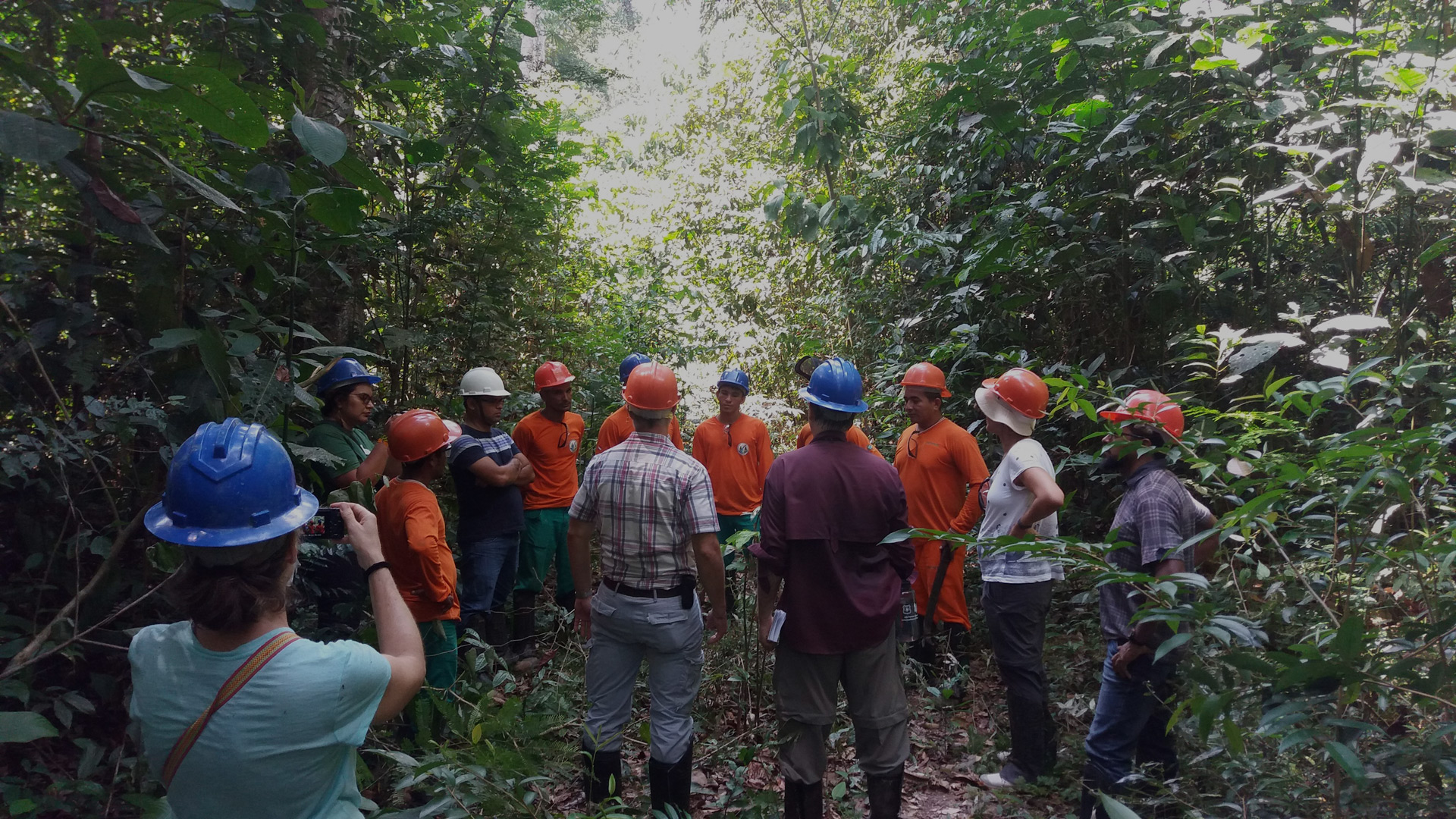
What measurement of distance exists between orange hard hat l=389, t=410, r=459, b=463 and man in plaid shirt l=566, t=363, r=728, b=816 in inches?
29.3

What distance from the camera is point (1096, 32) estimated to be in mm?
4531

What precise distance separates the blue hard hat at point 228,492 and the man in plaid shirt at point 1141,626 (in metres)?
2.73

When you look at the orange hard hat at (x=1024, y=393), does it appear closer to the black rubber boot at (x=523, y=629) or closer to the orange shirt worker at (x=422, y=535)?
the orange shirt worker at (x=422, y=535)

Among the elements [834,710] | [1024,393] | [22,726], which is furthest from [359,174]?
[1024,393]

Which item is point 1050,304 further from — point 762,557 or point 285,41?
point 285,41

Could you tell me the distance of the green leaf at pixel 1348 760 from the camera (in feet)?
5.13

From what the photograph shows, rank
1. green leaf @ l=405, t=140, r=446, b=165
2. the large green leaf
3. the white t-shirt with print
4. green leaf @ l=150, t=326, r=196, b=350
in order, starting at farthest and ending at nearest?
1. green leaf @ l=405, t=140, r=446, b=165
2. the white t-shirt with print
3. green leaf @ l=150, t=326, r=196, b=350
4. the large green leaf

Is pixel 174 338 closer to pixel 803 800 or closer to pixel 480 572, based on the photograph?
pixel 480 572

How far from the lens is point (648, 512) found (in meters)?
3.51

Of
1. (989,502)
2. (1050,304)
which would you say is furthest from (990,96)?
(989,502)

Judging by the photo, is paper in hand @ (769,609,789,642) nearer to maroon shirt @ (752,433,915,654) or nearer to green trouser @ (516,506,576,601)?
maroon shirt @ (752,433,915,654)

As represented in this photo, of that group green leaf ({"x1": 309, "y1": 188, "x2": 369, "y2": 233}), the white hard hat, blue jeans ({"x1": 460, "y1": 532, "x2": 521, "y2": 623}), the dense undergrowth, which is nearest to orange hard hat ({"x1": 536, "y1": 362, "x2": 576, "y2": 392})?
the white hard hat

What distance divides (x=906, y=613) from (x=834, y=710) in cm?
62

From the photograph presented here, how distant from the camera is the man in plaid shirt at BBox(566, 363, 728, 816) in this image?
11.4 ft
